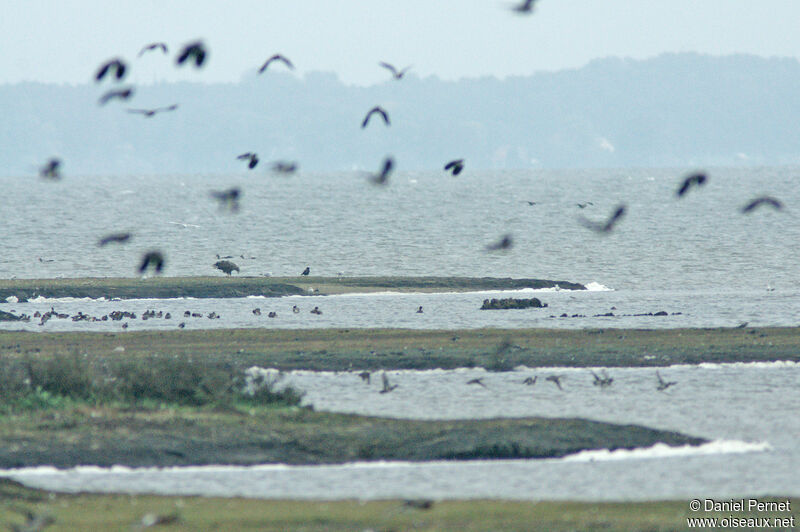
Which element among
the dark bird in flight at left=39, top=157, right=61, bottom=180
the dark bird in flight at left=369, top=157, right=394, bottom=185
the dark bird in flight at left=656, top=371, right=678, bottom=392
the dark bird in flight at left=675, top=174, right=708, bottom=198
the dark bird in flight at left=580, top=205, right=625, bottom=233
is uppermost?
the dark bird in flight at left=39, top=157, right=61, bottom=180

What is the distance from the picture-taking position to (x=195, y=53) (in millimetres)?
Answer: 19703

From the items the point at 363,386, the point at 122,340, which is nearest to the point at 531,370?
the point at 363,386

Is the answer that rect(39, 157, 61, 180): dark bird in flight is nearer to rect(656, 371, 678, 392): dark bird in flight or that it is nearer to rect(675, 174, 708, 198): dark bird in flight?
rect(675, 174, 708, 198): dark bird in flight

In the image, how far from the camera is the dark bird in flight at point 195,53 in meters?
19.2

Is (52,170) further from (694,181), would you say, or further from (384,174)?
(694,181)

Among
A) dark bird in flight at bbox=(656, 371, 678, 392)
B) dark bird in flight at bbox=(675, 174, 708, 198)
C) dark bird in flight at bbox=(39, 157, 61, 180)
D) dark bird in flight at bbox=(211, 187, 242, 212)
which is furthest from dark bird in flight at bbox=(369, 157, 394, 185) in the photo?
dark bird in flight at bbox=(656, 371, 678, 392)

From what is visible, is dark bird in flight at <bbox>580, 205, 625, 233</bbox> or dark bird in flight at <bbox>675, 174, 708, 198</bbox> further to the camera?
dark bird in flight at <bbox>580, 205, 625, 233</bbox>

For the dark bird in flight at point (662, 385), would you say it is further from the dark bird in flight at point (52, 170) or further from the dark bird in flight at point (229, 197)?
the dark bird in flight at point (52, 170)

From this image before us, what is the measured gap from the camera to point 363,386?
31.0 meters

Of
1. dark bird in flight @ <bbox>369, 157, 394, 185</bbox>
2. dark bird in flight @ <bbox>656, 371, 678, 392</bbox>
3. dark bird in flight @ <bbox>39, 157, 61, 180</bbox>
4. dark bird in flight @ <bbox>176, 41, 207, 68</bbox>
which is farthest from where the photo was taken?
dark bird in flight @ <bbox>656, 371, 678, 392</bbox>

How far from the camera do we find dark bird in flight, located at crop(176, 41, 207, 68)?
63.2 ft

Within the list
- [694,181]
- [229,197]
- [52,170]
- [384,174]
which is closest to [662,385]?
[694,181]

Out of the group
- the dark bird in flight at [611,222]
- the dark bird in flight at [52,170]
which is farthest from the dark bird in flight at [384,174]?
the dark bird in flight at [52,170]

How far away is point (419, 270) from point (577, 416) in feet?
168
